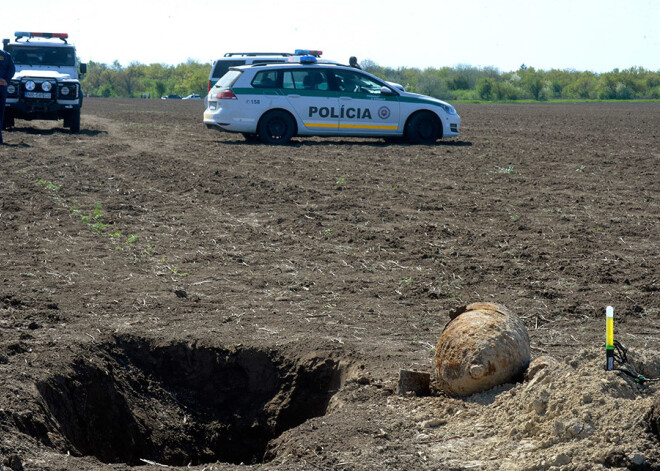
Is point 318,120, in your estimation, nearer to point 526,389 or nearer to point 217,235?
point 217,235

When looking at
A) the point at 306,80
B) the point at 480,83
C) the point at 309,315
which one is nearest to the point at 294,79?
the point at 306,80

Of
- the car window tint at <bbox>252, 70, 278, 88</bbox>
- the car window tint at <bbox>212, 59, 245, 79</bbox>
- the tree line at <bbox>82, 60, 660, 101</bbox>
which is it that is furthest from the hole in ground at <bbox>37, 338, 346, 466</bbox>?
the tree line at <bbox>82, 60, 660, 101</bbox>

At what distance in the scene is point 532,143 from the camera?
17203mm

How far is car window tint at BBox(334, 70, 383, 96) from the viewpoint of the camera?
16.8 m

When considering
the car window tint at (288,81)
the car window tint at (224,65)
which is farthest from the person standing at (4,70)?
the car window tint at (224,65)

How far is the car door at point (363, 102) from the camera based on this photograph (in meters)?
16.8

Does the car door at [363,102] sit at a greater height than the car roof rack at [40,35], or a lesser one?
lesser

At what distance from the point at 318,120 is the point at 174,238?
364 inches

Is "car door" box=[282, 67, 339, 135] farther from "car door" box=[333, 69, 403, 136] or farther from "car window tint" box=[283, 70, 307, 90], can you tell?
"car door" box=[333, 69, 403, 136]

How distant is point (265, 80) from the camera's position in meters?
16.5

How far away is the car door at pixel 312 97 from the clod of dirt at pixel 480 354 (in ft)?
41.6

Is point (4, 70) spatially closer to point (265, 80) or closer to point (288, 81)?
point (265, 80)

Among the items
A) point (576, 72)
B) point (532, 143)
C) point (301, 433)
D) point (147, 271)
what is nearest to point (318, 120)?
point (532, 143)

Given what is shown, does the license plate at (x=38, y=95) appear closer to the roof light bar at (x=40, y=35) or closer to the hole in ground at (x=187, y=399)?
the roof light bar at (x=40, y=35)
